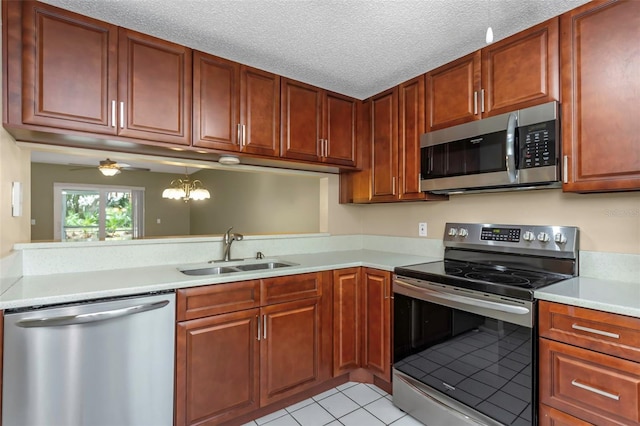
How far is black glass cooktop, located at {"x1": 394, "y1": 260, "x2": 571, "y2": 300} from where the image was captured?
1.53 meters

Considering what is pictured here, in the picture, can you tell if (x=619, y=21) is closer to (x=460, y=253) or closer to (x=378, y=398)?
(x=460, y=253)

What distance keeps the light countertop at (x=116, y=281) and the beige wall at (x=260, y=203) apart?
122 centimetres

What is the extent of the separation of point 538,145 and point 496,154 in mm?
219

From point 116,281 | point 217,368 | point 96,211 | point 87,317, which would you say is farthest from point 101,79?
point 96,211

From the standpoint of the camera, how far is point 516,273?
6.14 ft

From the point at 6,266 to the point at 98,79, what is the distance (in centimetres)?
101

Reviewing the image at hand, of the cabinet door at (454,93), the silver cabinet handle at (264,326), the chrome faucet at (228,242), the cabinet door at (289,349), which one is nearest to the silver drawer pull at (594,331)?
the cabinet door at (454,93)

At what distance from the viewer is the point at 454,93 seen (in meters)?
2.11

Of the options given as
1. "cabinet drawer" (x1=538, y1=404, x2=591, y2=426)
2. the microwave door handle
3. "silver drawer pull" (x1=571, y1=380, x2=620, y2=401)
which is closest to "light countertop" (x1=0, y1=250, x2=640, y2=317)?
"silver drawer pull" (x1=571, y1=380, x2=620, y2=401)

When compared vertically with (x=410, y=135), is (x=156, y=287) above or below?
below

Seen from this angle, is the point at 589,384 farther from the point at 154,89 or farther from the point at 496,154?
the point at 154,89

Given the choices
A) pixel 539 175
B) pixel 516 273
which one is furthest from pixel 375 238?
pixel 539 175

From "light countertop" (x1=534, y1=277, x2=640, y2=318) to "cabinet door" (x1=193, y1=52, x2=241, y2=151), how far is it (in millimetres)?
1917

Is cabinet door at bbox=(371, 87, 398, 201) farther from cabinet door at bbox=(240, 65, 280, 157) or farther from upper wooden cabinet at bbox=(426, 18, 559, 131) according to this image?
cabinet door at bbox=(240, 65, 280, 157)
